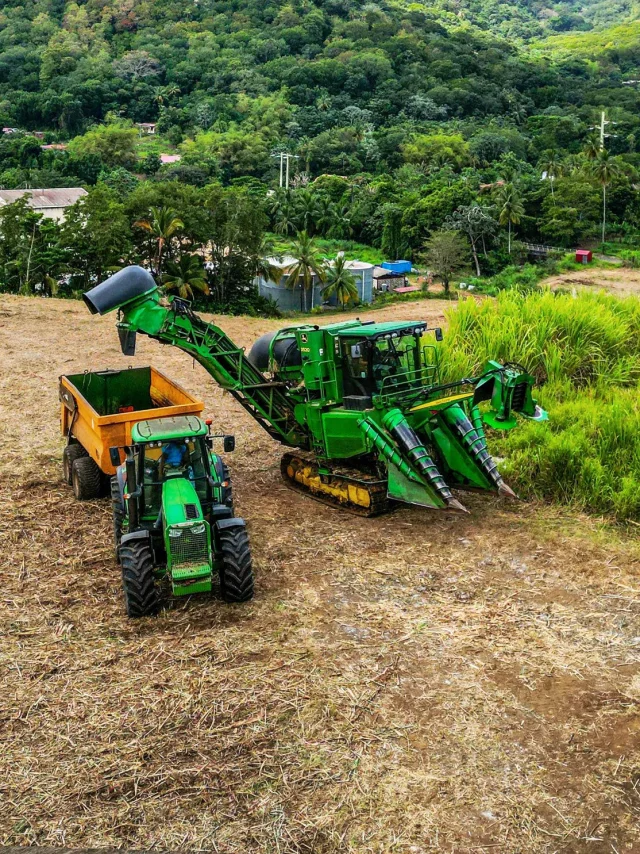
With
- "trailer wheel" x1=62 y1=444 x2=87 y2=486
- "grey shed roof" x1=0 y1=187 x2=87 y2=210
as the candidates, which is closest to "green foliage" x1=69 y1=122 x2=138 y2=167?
"grey shed roof" x1=0 y1=187 x2=87 y2=210

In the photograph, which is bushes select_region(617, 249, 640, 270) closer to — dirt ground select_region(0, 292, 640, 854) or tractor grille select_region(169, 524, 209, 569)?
dirt ground select_region(0, 292, 640, 854)

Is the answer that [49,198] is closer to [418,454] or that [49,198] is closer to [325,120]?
[325,120]

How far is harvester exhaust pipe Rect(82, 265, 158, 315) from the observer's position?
9719 millimetres

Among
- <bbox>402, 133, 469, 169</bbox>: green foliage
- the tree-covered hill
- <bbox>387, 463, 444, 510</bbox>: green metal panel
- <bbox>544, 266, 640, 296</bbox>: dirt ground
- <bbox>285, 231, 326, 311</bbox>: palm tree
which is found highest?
the tree-covered hill

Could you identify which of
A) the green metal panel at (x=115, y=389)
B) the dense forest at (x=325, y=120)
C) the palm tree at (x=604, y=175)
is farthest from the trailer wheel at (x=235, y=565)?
the palm tree at (x=604, y=175)

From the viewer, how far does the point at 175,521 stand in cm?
715

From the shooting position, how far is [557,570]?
28.5ft

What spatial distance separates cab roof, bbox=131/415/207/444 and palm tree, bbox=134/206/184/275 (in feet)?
92.0

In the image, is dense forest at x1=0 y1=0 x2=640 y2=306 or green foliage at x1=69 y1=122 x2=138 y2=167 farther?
green foliage at x1=69 y1=122 x2=138 y2=167

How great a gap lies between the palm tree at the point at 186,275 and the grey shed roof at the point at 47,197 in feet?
92.2

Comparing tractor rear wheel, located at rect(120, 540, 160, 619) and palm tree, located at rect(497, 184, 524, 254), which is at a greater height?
palm tree, located at rect(497, 184, 524, 254)

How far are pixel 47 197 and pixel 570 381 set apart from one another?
201ft

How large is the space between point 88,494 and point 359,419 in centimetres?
344

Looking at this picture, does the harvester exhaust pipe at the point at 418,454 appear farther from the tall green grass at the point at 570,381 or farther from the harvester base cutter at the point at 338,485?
the tall green grass at the point at 570,381
